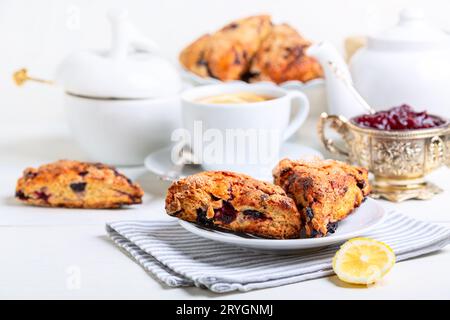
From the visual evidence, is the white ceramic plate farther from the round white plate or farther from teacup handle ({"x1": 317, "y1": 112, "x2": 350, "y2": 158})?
the round white plate

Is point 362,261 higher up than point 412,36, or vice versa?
point 412,36

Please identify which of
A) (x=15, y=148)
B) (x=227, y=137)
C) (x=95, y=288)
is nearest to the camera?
(x=95, y=288)

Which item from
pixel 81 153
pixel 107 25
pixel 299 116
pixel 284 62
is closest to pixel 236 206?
pixel 299 116

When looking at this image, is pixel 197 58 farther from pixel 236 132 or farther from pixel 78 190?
pixel 78 190

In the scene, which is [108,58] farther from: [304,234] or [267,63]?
[304,234]

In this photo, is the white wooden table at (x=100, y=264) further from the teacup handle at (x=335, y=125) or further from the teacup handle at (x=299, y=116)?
the teacup handle at (x=299, y=116)

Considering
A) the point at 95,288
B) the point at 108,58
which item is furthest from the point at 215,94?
the point at 95,288
